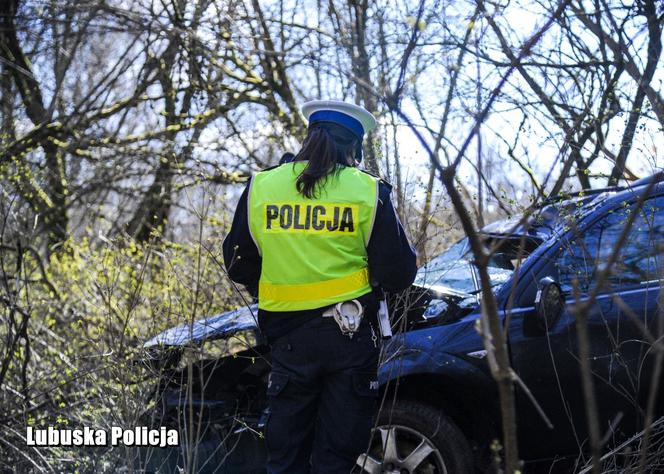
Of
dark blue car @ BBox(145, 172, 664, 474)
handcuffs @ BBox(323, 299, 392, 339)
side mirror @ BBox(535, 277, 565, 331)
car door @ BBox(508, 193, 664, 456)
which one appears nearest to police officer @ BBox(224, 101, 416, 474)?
handcuffs @ BBox(323, 299, 392, 339)

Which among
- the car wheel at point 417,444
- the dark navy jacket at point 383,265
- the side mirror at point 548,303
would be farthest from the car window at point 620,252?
the dark navy jacket at point 383,265

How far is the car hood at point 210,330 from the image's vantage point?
4.23m

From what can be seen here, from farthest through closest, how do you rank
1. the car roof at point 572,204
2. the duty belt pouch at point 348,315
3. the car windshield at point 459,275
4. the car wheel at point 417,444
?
the car windshield at point 459,275, the car roof at point 572,204, the car wheel at point 417,444, the duty belt pouch at point 348,315

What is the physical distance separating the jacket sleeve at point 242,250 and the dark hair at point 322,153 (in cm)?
29

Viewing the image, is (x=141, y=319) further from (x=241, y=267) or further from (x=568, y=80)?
(x=568, y=80)

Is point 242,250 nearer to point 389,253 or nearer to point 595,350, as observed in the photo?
point 389,253

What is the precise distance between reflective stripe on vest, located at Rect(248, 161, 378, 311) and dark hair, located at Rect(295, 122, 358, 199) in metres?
0.03

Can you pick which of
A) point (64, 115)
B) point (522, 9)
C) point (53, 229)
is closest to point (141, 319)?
point (522, 9)

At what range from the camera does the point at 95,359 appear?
15.9ft

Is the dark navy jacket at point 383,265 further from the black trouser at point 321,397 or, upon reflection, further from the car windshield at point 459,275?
the car windshield at point 459,275

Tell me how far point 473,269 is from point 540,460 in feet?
3.43

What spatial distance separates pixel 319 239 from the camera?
3260mm

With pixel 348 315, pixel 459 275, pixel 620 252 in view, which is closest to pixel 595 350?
pixel 620 252

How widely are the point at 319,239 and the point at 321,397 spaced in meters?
0.65
